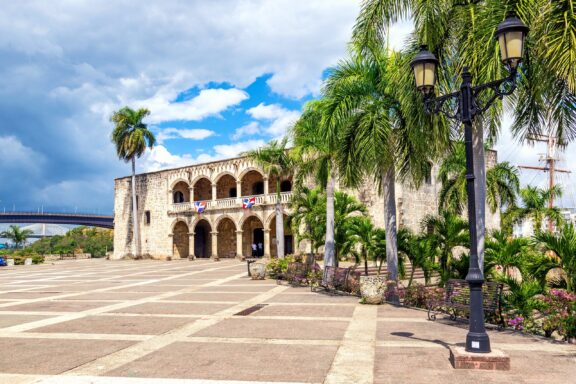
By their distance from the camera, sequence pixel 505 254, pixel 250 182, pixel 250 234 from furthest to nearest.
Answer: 1. pixel 250 234
2. pixel 250 182
3. pixel 505 254

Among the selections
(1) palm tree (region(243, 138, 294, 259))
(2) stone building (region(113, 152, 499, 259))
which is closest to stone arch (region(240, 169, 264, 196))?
(2) stone building (region(113, 152, 499, 259))

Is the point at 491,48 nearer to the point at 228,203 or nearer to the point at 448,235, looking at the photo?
the point at 448,235

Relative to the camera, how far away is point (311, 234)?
63.4ft

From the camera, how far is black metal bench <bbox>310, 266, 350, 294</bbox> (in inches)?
528

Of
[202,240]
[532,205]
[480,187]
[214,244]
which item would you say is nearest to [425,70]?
[480,187]

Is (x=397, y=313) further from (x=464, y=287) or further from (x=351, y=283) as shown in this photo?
(x=351, y=283)

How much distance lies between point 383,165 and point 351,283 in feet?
12.5

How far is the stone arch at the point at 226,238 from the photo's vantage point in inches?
1455

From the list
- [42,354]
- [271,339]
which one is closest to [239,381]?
[271,339]

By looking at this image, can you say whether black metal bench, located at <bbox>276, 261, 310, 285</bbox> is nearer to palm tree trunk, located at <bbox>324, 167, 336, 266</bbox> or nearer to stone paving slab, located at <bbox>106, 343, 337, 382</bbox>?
palm tree trunk, located at <bbox>324, 167, 336, 266</bbox>

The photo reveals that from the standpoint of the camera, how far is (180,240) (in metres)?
38.4

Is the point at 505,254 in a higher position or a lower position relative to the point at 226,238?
higher

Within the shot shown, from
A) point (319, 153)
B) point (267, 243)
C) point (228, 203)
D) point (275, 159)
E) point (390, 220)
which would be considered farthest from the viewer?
point (228, 203)

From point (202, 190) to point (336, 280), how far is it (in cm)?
2687
